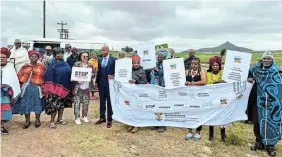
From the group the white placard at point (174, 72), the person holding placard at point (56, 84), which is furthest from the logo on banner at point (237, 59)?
the person holding placard at point (56, 84)

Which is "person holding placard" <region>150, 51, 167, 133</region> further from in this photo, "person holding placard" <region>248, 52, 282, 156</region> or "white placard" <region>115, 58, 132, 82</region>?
"person holding placard" <region>248, 52, 282, 156</region>

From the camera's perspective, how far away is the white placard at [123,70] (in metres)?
7.02

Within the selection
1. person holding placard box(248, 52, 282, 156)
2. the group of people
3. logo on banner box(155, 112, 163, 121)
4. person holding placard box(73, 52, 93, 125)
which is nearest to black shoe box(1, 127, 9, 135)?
the group of people

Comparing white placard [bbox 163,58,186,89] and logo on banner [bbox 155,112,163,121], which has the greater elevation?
white placard [bbox 163,58,186,89]

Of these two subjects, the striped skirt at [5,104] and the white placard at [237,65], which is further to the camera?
the striped skirt at [5,104]

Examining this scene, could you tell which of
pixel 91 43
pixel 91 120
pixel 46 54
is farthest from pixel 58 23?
pixel 91 120

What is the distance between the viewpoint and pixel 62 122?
7676 mm

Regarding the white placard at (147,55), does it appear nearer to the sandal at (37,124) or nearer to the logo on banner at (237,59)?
the logo on banner at (237,59)

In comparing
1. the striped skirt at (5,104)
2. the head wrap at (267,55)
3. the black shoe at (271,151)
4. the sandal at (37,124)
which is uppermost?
the head wrap at (267,55)

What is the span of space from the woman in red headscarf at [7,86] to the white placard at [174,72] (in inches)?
126

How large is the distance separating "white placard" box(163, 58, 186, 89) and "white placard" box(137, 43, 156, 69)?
19.4 inches

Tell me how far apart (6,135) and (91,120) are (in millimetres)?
2044

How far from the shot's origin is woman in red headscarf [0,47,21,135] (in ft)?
21.9

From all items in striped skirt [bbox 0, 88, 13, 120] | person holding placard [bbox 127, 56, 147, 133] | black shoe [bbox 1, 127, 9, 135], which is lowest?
black shoe [bbox 1, 127, 9, 135]
